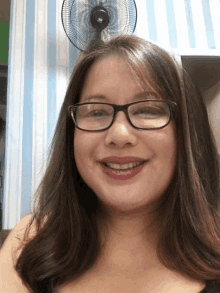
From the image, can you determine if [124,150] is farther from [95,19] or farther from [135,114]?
[95,19]

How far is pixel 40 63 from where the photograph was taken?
132 centimetres

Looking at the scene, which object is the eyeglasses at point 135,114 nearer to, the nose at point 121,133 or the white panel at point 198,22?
the nose at point 121,133

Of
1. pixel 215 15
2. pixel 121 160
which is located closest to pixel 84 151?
pixel 121 160

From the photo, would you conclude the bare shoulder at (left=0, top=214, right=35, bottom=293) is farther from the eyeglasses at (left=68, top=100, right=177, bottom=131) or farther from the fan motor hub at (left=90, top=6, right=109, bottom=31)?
the fan motor hub at (left=90, top=6, right=109, bottom=31)

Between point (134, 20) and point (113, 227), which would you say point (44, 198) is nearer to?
point (113, 227)

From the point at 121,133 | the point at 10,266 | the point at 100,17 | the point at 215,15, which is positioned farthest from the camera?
the point at 100,17

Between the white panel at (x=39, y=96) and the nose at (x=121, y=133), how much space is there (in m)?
0.74

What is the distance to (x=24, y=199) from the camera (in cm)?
121

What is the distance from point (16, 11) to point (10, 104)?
0.65 metres

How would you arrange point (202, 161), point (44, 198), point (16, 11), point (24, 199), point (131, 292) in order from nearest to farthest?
point (131, 292) < point (202, 161) < point (44, 198) < point (24, 199) < point (16, 11)

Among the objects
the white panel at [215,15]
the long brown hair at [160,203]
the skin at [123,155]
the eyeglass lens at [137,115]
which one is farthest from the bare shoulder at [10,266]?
the white panel at [215,15]

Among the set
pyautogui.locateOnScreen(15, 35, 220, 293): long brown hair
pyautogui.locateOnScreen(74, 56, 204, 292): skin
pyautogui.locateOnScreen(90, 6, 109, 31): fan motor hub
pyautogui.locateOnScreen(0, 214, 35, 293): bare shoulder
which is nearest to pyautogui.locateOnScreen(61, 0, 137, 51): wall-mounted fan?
pyautogui.locateOnScreen(90, 6, 109, 31): fan motor hub

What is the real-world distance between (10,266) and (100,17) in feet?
4.18

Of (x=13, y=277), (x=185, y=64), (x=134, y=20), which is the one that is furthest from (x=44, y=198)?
(x=134, y=20)
